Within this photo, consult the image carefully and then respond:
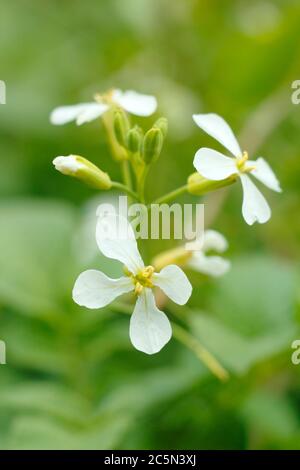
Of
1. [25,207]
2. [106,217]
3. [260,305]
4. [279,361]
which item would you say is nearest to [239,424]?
[279,361]

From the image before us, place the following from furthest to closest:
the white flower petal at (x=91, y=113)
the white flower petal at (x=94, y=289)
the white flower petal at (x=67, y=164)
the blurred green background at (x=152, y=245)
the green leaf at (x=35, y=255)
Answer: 1. the green leaf at (x=35, y=255)
2. the blurred green background at (x=152, y=245)
3. the white flower petal at (x=91, y=113)
4. the white flower petal at (x=67, y=164)
5. the white flower petal at (x=94, y=289)

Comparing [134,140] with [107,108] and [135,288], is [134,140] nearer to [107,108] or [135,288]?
[107,108]

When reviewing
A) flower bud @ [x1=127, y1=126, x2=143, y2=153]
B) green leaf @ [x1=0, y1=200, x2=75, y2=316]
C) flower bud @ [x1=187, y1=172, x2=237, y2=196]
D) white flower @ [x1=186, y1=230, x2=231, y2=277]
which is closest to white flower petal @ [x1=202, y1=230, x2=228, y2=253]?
white flower @ [x1=186, y1=230, x2=231, y2=277]

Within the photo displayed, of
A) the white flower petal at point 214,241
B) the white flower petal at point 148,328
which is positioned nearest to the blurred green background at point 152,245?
the white flower petal at point 214,241

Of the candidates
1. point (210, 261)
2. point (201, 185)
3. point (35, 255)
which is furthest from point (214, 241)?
point (35, 255)

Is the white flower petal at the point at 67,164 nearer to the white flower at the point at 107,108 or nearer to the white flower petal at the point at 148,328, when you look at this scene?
the white flower at the point at 107,108
